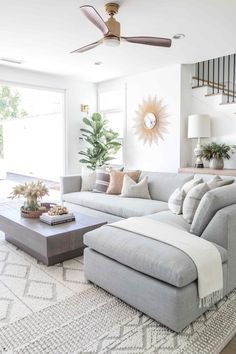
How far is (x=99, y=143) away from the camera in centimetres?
624

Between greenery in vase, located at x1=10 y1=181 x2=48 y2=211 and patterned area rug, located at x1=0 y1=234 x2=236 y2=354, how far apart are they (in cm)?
96

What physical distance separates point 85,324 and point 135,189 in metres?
2.32

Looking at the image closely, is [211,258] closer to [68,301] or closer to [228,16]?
[68,301]

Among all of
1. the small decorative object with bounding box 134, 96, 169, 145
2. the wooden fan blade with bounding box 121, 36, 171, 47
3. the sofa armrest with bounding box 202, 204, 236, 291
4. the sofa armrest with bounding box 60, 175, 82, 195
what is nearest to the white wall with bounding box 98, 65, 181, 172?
the small decorative object with bounding box 134, 96, 169, 145

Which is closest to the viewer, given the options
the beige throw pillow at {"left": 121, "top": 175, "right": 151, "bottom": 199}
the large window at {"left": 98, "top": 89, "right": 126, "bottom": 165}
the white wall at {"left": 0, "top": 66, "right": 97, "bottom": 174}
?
the beige throw pillow at {"left": 121, "top": 175, "right": 151, "bottom": 199}

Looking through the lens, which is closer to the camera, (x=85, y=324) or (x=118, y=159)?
(x=85, y=324)

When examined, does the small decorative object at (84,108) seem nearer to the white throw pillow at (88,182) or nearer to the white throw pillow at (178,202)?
the white throw pillow at (88,182)

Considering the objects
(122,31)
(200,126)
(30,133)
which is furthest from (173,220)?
(30,133)

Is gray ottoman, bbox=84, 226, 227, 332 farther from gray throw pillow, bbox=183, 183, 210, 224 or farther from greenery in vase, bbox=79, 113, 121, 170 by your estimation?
greenery in vase, bbox=79, 113, 121, 170

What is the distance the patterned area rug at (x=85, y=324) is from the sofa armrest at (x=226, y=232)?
28cm

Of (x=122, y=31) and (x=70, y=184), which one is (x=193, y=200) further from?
(x=70, y=184)

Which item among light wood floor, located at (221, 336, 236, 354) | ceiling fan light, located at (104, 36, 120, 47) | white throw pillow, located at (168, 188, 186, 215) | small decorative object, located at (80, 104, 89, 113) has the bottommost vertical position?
light wood floor, located at (221, 336, 236, 354)

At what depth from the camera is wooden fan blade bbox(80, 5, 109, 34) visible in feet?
7.99

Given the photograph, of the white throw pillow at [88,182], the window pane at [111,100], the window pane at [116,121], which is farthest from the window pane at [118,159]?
the white throw pillow at [88,182]
